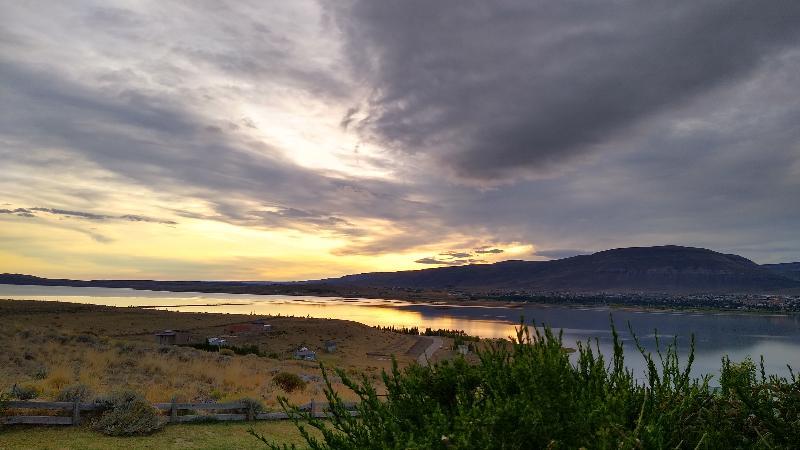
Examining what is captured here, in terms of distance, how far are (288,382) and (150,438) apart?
11631mm

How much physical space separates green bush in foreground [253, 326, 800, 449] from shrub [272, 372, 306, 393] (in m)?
22.0

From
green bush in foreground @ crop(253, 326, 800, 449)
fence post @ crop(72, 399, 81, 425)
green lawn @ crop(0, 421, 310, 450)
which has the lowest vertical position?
green lawn @ crop(0, 421, 310, 450)

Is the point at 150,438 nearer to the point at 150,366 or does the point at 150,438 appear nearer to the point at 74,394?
the point at 74,394

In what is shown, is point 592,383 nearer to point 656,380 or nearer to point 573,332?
point 656,380

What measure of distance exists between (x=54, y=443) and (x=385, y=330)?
67.9 metres

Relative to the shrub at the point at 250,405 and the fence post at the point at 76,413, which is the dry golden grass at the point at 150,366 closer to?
the shrub at the point at 250,405

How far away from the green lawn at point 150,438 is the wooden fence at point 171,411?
0.84ft

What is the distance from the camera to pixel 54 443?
1353 cm

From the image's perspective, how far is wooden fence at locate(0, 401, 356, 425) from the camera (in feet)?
47.2

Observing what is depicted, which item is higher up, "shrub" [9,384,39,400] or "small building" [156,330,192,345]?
"shrub" [9,384,39,400]

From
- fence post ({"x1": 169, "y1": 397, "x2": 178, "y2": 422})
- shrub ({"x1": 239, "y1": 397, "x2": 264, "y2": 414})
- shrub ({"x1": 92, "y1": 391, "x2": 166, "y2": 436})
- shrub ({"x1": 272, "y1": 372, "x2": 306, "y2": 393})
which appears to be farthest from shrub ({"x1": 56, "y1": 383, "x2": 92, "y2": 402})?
shrub ({"x1": 272, "y1": 372, "x2": 306, "y2": 393})

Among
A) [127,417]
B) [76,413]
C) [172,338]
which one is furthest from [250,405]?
[172,338]

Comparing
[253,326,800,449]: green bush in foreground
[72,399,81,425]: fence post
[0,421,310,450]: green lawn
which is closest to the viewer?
[253,326,800,449]: green bush in foreground

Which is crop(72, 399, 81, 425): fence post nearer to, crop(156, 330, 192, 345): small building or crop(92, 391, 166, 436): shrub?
crop(92, 391, 166, 436): shrub
